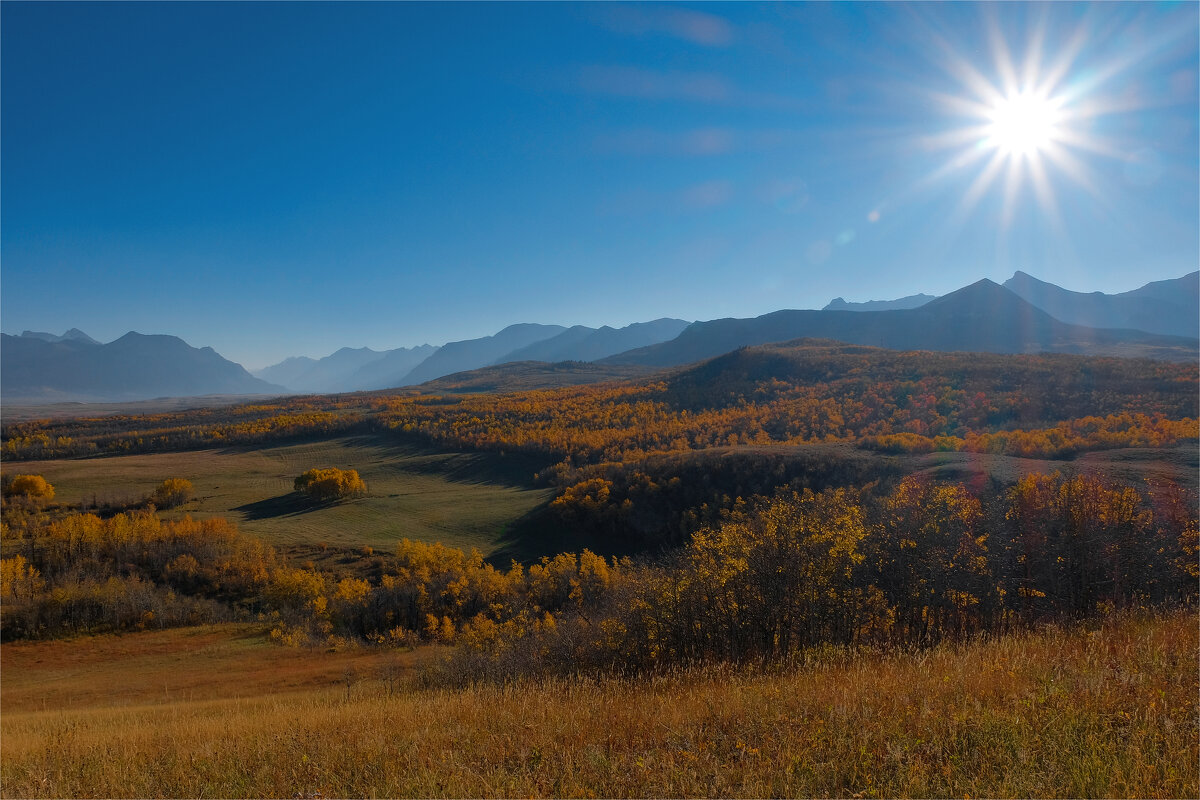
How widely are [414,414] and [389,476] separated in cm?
5423

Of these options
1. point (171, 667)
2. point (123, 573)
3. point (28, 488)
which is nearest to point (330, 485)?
point (123, 573)

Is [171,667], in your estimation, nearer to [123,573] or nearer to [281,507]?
[123,573]

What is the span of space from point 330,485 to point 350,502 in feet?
16.4

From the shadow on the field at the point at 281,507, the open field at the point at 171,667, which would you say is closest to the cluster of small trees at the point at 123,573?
the open field at the point at 171,667

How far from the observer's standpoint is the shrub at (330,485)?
7606cm

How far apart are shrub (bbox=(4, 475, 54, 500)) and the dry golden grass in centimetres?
9170

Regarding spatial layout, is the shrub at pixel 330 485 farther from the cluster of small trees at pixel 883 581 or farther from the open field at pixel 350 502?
the cluster of small trees at pixel 883 581

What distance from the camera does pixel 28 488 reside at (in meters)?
72.5

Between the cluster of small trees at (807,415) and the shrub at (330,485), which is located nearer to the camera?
the cluster of small trees at (807,415)

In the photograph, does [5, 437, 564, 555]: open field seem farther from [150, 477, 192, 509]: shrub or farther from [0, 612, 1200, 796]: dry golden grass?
[0, 612, 1200, 796]: dry golden grass

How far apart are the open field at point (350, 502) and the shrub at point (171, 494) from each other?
1.74m

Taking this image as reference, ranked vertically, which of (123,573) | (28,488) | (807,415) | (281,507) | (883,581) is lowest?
(123,573)

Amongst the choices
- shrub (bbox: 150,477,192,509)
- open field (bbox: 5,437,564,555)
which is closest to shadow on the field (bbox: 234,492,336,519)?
open field (bbox: 5,437,564,555)

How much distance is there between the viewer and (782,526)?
48.8 feet
